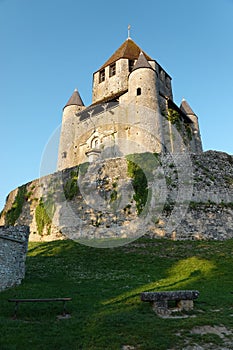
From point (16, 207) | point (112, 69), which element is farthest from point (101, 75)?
point (16, 207)

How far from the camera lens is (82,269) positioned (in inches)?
500

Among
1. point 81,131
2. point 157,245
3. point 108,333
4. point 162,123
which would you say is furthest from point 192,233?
point 81,131

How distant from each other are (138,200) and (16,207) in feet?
32.7

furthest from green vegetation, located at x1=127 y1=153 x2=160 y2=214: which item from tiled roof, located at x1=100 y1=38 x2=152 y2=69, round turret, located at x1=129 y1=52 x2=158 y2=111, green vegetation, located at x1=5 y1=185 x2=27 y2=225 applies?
tiled roof, located at x1=100 y1=38 x2=152 y2=69

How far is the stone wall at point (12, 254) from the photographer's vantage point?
10.6m

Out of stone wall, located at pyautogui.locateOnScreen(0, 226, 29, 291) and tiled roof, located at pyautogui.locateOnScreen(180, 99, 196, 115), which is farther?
tiled roof, located at pyautogui.locateOnScreen(180, 99, 196, 115)

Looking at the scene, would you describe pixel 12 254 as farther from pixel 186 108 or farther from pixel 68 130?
pixel 186 108

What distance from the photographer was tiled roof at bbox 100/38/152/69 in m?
37.5

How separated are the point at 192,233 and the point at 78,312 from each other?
1102 centimetres

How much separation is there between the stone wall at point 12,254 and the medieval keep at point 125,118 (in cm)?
1694

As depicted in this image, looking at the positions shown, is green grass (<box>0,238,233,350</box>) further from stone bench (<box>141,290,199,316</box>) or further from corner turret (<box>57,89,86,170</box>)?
corner turret (<box>57,89,86,170</box>)

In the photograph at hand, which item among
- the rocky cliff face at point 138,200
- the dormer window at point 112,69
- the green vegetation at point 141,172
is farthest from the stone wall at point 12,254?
the dormer window at point 112,69

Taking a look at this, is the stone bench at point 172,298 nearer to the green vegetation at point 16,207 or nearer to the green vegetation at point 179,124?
the green vegetation at point 16,207

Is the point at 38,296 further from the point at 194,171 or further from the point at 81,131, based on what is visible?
the point at 81,131
